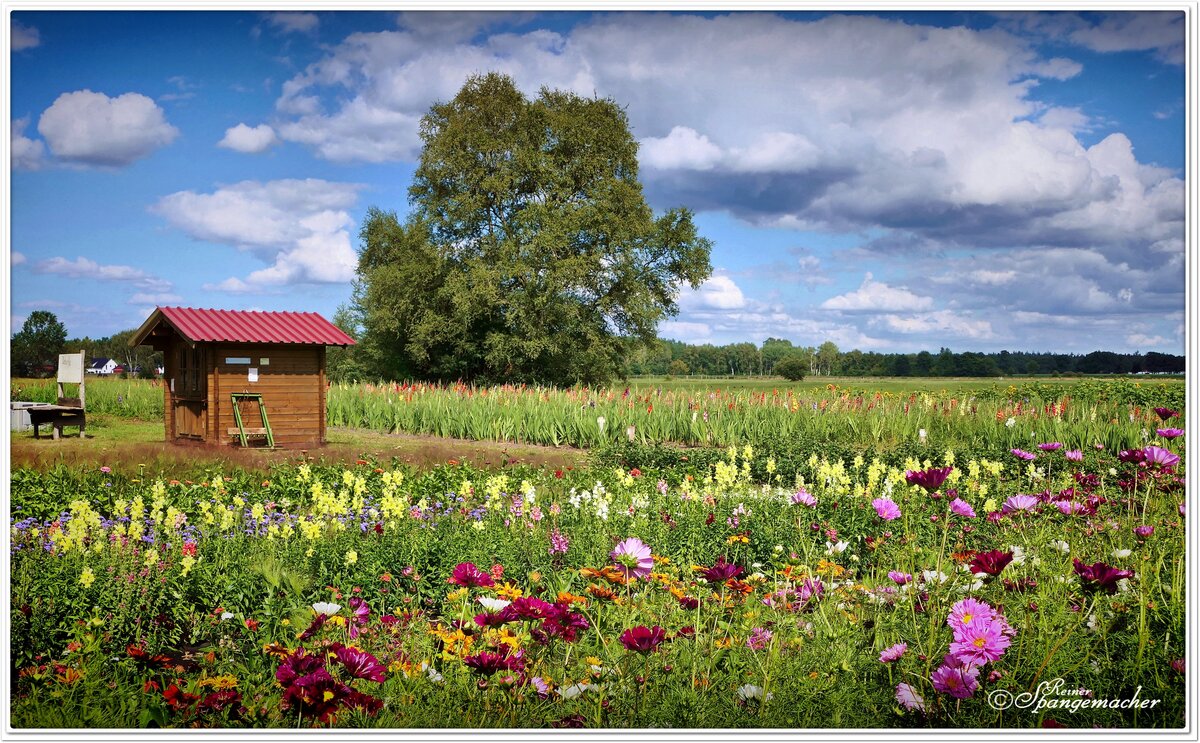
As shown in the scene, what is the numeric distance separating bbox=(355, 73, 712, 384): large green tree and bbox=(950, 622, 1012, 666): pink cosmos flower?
23.5 metres

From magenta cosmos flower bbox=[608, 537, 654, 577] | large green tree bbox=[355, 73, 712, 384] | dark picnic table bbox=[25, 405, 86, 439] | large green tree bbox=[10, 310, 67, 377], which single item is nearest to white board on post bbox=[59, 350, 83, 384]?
large green tree bbox=[10, 310, 67, 377]

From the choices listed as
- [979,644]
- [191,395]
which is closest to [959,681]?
[979,644]

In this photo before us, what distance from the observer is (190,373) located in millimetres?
12664

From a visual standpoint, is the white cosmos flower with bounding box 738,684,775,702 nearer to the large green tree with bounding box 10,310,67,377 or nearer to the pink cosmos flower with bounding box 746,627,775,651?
the pink cosmos flower with bounding box 746,627,775,651

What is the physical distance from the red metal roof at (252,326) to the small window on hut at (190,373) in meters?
0.49

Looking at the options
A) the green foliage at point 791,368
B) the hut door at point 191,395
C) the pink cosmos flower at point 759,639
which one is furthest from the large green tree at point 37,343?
the green foliage at point 791,368

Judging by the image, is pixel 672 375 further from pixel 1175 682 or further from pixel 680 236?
pixel 1175 682

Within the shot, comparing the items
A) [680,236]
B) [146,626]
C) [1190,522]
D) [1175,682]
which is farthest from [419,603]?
[680,236]

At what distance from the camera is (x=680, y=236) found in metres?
28.9

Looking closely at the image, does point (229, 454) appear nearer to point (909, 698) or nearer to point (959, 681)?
point (909, 698)

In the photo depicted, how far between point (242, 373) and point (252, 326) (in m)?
0.65

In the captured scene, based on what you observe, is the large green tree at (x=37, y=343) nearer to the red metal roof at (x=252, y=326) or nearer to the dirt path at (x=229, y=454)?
the dirt path at (x=229, y=454)

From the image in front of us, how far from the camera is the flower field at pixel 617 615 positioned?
276 centimetres
